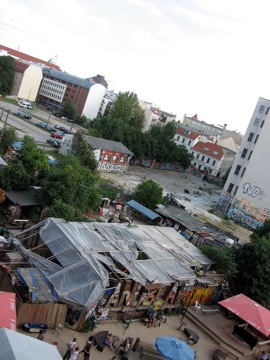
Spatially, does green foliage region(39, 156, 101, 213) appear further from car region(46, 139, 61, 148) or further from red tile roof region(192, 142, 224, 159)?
red tile roof region(192, 142, 224, 159)

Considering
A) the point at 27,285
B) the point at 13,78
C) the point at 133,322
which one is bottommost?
the point at 133,322

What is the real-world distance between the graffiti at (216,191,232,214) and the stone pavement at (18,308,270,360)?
90.7ft

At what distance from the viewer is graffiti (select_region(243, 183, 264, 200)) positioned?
4487cm

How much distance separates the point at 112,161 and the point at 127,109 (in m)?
31.7

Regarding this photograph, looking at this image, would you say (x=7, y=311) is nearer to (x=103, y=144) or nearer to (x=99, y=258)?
(x=99, y=258)

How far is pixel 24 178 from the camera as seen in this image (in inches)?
1006

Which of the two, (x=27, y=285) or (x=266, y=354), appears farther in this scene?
(x=266, y=354)

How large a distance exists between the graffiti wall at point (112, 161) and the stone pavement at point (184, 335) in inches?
1150

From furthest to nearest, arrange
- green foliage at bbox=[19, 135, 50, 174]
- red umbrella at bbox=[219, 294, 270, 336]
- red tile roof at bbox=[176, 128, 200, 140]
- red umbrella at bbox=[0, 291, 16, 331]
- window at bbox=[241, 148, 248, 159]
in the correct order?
red tile roof at bbox=[176, 128, 200, 140] → window at bbox=[241, 148, 248, 159] → green foliage at bbox=[19, 135, 50, 174] → red umbrella at bbox=[219, 294, 270, 336] → red umbrella at bbox=[0, 291, 16, 331]

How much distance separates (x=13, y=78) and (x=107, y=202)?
65286 millimetres

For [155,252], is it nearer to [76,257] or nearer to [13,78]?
[76,257]

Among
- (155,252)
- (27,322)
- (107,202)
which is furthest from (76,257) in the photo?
(107,202)

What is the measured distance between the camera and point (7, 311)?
39.5ft

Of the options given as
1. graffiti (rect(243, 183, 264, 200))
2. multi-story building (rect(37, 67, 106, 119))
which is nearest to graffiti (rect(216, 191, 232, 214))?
graffiti (rect(243, 183, 264, 200))
